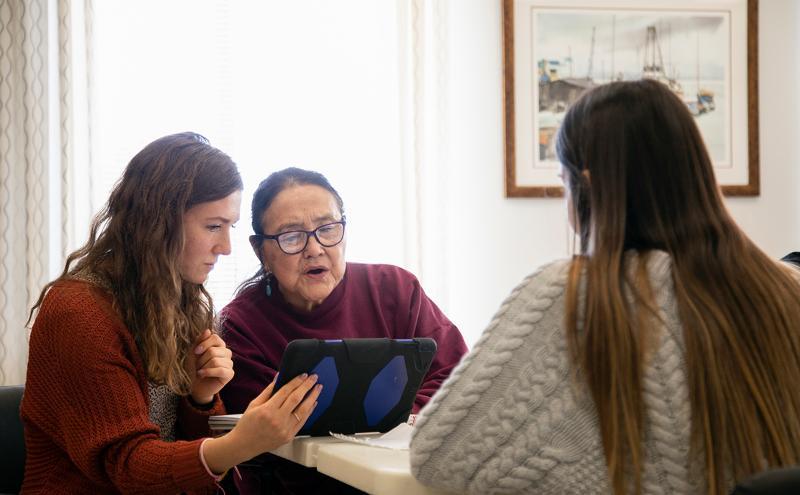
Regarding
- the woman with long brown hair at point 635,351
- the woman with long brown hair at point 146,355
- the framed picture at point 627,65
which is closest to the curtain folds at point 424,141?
the framed picture at point 627,65

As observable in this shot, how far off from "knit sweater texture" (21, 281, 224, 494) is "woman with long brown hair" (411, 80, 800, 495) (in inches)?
22.2

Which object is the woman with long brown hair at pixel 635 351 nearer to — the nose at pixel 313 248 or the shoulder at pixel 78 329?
the shoulder at pixel 78 329

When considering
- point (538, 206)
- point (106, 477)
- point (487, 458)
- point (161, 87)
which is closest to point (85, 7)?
point (161, 87)

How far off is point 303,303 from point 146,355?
25.8 inches

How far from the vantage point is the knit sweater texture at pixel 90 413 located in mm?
1498

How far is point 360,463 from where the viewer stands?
131 cm

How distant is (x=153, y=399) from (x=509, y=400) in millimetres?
923

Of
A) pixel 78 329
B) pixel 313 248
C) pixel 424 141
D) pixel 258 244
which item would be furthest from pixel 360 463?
pixel 424 141

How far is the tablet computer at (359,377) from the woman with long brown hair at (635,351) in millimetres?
360

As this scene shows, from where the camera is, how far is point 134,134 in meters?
3.19

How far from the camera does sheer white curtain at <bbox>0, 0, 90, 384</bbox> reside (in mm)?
3033

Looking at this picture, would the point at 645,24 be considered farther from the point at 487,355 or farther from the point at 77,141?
the point at 487,355

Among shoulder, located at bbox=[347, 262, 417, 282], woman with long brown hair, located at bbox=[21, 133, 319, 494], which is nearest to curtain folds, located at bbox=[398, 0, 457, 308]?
shoulder, located at bbox=[347, 262, 417, 282]

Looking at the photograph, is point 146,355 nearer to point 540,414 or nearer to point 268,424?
point 268,424
